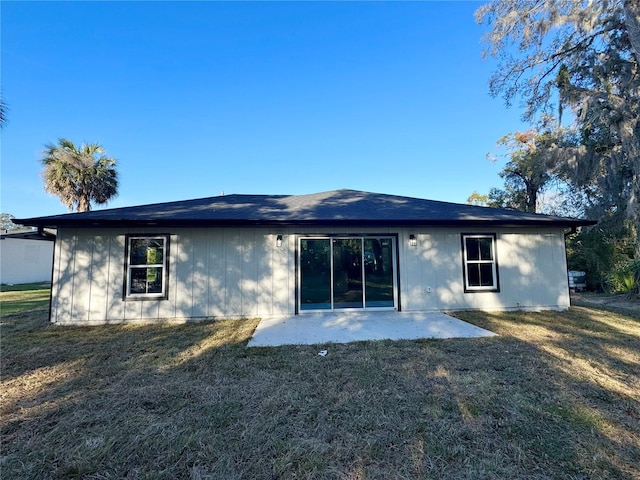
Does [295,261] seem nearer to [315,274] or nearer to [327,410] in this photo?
[315,274]

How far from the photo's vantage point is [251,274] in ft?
23.9

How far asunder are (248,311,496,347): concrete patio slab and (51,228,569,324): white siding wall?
68 cm

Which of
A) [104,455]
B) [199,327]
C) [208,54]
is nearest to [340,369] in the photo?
[104,455]

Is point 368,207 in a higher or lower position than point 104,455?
higher

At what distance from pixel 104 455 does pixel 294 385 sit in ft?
5.82

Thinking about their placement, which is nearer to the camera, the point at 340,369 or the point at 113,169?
the point at 340,369

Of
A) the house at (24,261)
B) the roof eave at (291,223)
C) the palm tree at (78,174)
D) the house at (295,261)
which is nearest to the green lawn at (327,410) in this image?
the house at (295,261)

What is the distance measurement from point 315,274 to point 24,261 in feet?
66.8

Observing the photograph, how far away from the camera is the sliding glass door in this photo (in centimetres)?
762

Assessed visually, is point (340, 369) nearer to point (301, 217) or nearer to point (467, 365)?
point (467, 365)

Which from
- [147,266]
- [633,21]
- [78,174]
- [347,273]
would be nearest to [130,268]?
[147,266]

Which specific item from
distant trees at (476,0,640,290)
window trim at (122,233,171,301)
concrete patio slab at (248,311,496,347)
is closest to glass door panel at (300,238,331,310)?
concrete patio slab at (248,311,496,347)

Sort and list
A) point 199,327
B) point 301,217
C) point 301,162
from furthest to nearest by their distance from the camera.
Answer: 1. point 301,162
2. point 301,217
3. point 199,327

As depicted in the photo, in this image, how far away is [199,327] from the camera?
6395mm
